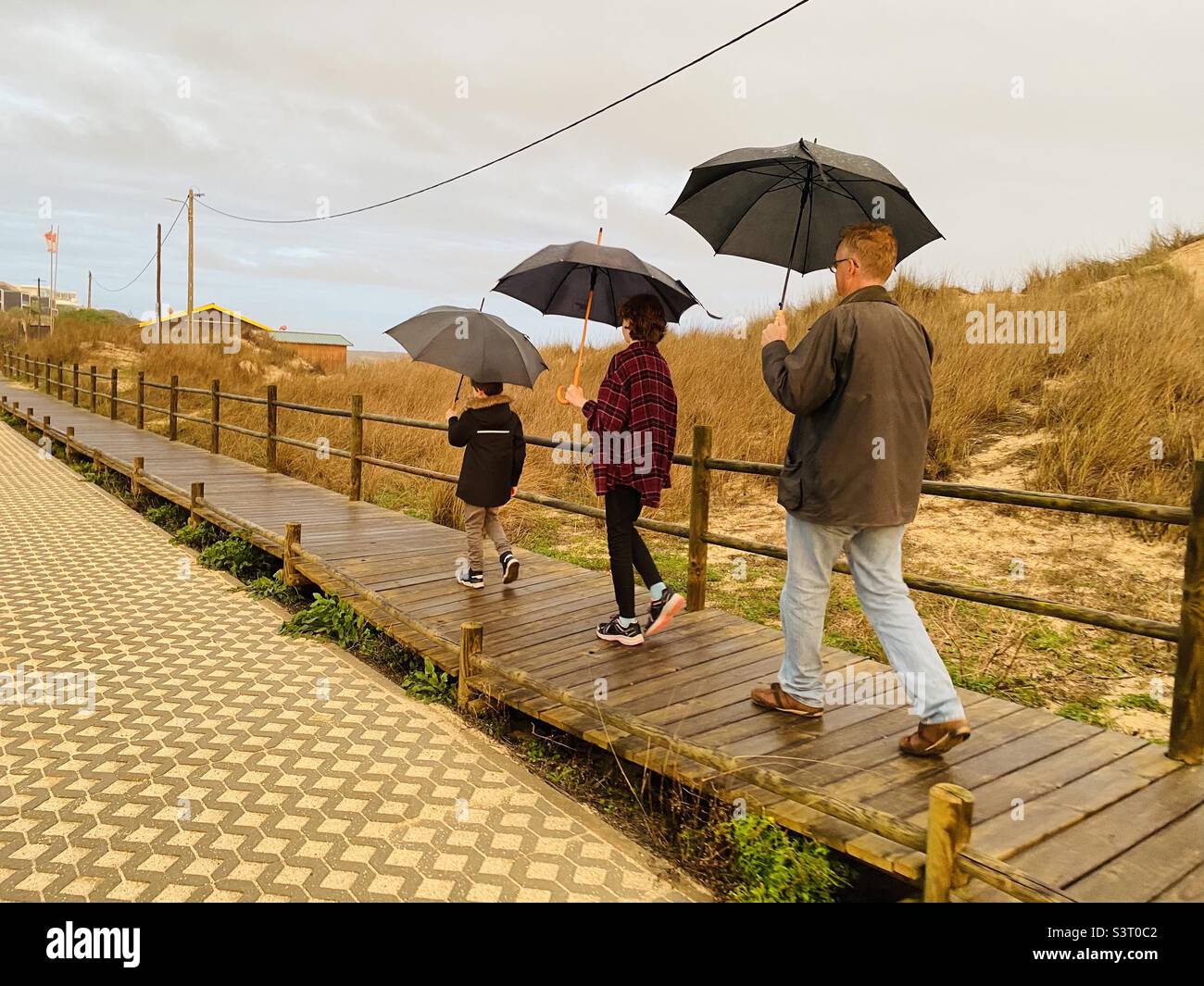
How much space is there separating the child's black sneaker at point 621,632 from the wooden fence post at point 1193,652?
2.35 m

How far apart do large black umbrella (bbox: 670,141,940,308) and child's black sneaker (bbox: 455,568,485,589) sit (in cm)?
285

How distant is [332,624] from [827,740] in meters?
3.76

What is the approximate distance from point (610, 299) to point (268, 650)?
3098 mm

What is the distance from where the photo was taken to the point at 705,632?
15.7 feet

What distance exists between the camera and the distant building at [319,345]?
46.0m

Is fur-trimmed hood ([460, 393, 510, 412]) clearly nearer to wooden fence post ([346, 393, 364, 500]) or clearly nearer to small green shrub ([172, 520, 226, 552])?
wooden fence post ([346, 393, 364, 500])

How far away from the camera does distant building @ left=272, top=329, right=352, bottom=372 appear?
45972 millimetres

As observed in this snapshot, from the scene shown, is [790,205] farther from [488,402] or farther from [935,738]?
[488,402]

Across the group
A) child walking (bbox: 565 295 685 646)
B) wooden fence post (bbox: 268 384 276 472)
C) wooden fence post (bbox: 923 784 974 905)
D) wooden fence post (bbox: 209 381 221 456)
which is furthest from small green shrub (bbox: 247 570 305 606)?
wooden fence post (bbox: 209 381 221 456)

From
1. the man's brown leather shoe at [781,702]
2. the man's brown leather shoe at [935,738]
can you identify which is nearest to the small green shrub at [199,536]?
the man's brown leather shoe at [781,702]

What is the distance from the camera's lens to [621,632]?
14.9ft

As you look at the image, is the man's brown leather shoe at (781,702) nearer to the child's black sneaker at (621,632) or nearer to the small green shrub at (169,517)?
the child's black sneaker at (621,632)
